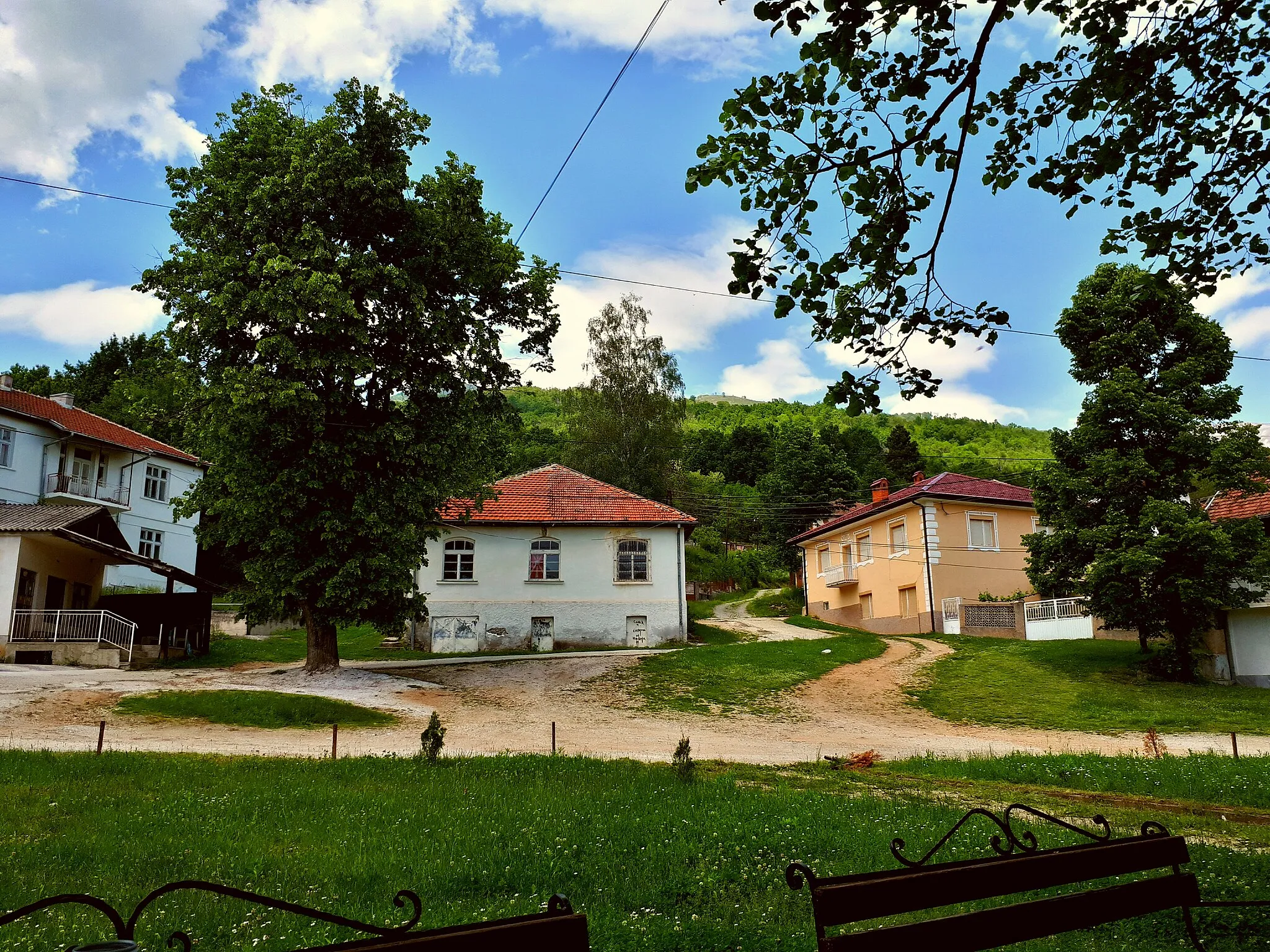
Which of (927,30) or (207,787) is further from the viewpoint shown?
(207,787)

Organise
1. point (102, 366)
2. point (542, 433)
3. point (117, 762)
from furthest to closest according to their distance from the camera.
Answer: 1. point (542, 433)
2. point (102, 366)
3. point (117, 762)

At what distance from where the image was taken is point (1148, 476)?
2636 cm

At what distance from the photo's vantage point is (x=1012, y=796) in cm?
1066

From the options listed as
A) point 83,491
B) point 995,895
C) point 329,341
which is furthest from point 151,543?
point 995,895

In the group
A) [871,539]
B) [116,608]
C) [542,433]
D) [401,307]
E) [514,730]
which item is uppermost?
[542,433]

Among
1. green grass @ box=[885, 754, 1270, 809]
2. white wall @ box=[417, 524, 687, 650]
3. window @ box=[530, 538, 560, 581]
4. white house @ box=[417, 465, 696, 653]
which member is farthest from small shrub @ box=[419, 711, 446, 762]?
window @ box=[530, 538, 560, 581]

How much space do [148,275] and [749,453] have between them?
70.7 meters

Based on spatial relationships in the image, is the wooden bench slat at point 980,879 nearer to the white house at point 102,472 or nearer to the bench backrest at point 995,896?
the bench backrest at point 995,896

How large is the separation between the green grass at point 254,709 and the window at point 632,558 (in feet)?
54.4

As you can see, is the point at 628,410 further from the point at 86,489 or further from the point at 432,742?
the point at 432,742

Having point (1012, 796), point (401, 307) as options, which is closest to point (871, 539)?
point (401, 307)

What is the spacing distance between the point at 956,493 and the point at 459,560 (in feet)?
70.4

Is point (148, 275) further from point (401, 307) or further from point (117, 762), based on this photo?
point (117, 762)

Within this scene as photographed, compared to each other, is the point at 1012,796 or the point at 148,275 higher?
the point at 148,275
